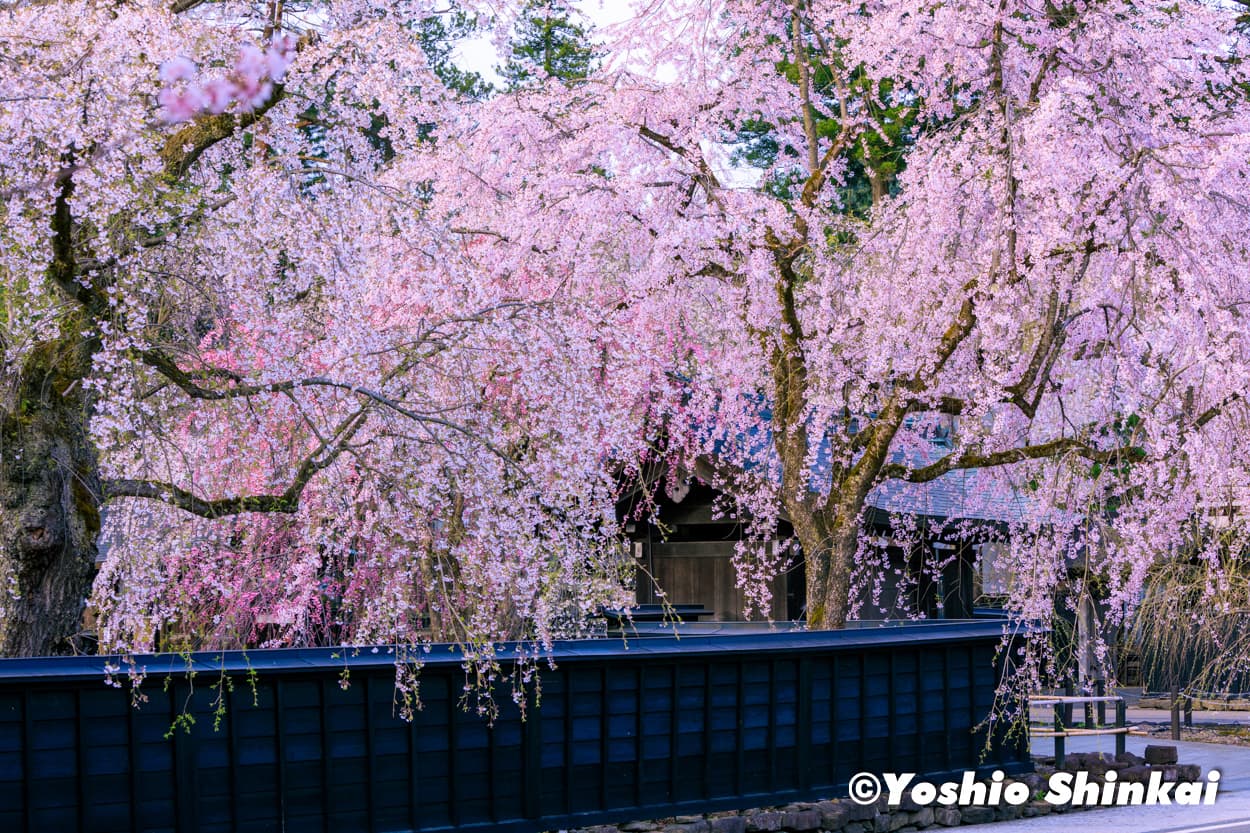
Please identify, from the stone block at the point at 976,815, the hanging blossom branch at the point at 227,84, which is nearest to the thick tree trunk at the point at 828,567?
the stone block at the point at 976,815

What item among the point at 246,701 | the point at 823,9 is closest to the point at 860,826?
the point at 246,701

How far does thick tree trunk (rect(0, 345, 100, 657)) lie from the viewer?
25.5ft

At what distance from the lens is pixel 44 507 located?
779 cm

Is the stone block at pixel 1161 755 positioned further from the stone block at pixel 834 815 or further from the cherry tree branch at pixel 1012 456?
the stone block at pixel 834 815

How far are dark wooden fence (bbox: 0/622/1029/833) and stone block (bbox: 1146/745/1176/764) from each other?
2173 millimetres

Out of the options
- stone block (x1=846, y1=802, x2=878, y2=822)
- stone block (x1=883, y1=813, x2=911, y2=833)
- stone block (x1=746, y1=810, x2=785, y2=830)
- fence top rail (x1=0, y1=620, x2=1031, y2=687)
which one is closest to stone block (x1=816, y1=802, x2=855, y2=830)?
stone block (x1=846, y1=802, x2=878, y2=822)

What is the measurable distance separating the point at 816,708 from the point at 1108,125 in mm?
5750

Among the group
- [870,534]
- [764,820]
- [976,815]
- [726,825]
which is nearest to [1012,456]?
[976,815]

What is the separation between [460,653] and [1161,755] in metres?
7.72

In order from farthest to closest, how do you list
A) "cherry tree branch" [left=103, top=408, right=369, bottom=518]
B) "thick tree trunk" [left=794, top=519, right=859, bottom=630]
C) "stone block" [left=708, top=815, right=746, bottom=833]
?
"thick tree trunk" [left=794, top=519, right=859, bottom=630]
"stone block" [left=708, top=815, right=746, bottom=833]
"cherry tree branch" [left=103, top=408, right=369, bottom=518]

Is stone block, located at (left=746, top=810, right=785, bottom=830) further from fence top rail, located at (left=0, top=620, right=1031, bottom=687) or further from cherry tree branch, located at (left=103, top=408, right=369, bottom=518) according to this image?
cherry tree branch, located at (left=103, top=408, right=369, bottom=518)

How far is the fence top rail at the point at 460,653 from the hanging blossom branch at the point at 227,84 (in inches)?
115

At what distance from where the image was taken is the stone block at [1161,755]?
43.8 feet

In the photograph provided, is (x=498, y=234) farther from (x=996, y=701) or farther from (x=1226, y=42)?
(x=1226, y=42)
